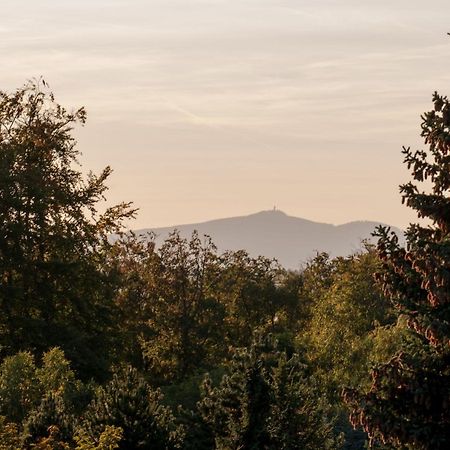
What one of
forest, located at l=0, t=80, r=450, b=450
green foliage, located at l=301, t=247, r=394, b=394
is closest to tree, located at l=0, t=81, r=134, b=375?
forest, located at l=0, t=80, r=450, b=450

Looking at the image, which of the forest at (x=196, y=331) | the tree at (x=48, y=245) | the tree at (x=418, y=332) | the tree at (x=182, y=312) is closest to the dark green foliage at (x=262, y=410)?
the forest at (x=196, y=331)

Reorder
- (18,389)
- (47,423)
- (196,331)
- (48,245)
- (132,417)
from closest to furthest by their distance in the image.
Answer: (47,423)
(132,417)
(18,389)
(48,245)
(196,331)

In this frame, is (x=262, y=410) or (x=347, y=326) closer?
(x=262, y=410)

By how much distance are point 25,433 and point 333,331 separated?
41.8 meters

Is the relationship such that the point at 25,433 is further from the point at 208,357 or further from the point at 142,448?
the point at 208,357

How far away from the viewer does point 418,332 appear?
24.1 meters

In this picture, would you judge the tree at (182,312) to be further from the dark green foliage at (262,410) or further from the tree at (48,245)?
the dark green foliage at (262,410)

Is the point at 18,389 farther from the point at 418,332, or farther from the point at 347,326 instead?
the point at 347,326

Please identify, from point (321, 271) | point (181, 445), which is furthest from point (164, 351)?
point (181, 445)

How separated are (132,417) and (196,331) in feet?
130

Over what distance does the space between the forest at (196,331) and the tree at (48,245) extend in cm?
8

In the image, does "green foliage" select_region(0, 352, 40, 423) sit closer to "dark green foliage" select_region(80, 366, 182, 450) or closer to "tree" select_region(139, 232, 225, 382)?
"dark green foliage" select_region(80, 366, 182, 450)

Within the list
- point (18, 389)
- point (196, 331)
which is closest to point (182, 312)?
point (196, 331)

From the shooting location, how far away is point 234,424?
28.5m
